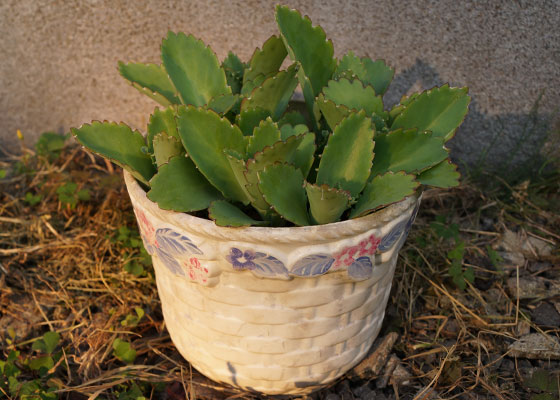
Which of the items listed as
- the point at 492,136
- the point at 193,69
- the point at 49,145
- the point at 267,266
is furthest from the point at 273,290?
the point at 49,145

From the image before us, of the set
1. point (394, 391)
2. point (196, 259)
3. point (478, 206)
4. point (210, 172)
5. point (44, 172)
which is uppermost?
point (210, 172)

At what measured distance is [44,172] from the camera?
137 cm

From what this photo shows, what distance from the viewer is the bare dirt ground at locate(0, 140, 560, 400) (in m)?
0.98

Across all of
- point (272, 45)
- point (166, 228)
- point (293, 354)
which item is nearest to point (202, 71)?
point (272, 45)

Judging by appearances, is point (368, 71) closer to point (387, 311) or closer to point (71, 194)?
point (387, 311)

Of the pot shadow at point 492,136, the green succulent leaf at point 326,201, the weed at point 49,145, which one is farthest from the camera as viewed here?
the weed at point 49,145

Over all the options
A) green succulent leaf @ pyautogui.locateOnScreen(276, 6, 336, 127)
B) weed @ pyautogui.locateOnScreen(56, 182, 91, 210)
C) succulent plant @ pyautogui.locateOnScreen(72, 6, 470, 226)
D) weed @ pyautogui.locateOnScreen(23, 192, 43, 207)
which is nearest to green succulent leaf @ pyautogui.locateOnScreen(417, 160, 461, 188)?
succulent plant @ pyautogui.locateOnScreen(72, 6, 470, 226)

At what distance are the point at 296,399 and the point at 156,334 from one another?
0.31m

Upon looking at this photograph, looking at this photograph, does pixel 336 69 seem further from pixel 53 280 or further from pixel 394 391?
Result: pixel 53 280

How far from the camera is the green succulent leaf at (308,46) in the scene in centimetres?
82

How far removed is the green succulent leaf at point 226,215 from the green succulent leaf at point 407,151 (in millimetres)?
192

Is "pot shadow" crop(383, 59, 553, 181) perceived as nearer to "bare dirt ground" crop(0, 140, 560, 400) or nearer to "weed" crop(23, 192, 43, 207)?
"bare dirt ground" crop(0, 140, 560, 400)

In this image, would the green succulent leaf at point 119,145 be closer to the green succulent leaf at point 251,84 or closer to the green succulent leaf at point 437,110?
the green succulent leaf at point 251,84

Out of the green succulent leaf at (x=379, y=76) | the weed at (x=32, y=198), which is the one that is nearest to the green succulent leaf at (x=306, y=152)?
the green succulent leaf at (x=379, y=76)
